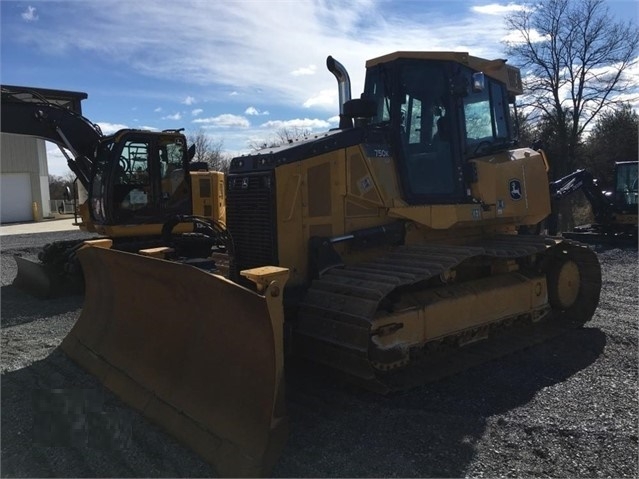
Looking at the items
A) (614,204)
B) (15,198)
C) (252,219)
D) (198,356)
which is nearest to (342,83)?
(252,219)

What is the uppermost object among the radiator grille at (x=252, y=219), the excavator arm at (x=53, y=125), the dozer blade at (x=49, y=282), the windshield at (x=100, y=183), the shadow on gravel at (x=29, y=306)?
the excavator arm at (x=53, y=125)

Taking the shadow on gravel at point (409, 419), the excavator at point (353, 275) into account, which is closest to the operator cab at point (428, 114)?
the excavator at point (353, 275)

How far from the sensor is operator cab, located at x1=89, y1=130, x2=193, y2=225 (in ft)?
32.1

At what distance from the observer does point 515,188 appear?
249 inches

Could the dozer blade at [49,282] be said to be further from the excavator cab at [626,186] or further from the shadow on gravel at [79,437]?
the excavator cab at [626,186]

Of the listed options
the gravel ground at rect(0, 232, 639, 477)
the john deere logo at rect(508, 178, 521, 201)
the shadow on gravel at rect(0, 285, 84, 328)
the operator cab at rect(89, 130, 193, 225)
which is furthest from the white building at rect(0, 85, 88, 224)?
the john deere logo at rect(508, 178, 521, 201)

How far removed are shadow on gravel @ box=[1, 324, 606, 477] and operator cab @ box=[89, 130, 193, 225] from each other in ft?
16.3

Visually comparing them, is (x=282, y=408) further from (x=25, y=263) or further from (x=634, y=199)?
(x=634, y=199)

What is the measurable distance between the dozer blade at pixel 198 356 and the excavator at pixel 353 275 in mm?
14

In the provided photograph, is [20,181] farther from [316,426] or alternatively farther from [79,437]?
[316,426]

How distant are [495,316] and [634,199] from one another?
14540mm

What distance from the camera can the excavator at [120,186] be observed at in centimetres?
977

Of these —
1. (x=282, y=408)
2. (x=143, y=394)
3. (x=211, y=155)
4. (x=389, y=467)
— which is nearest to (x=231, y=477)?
(x=282, y=408)

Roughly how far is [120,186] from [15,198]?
27.6 m
